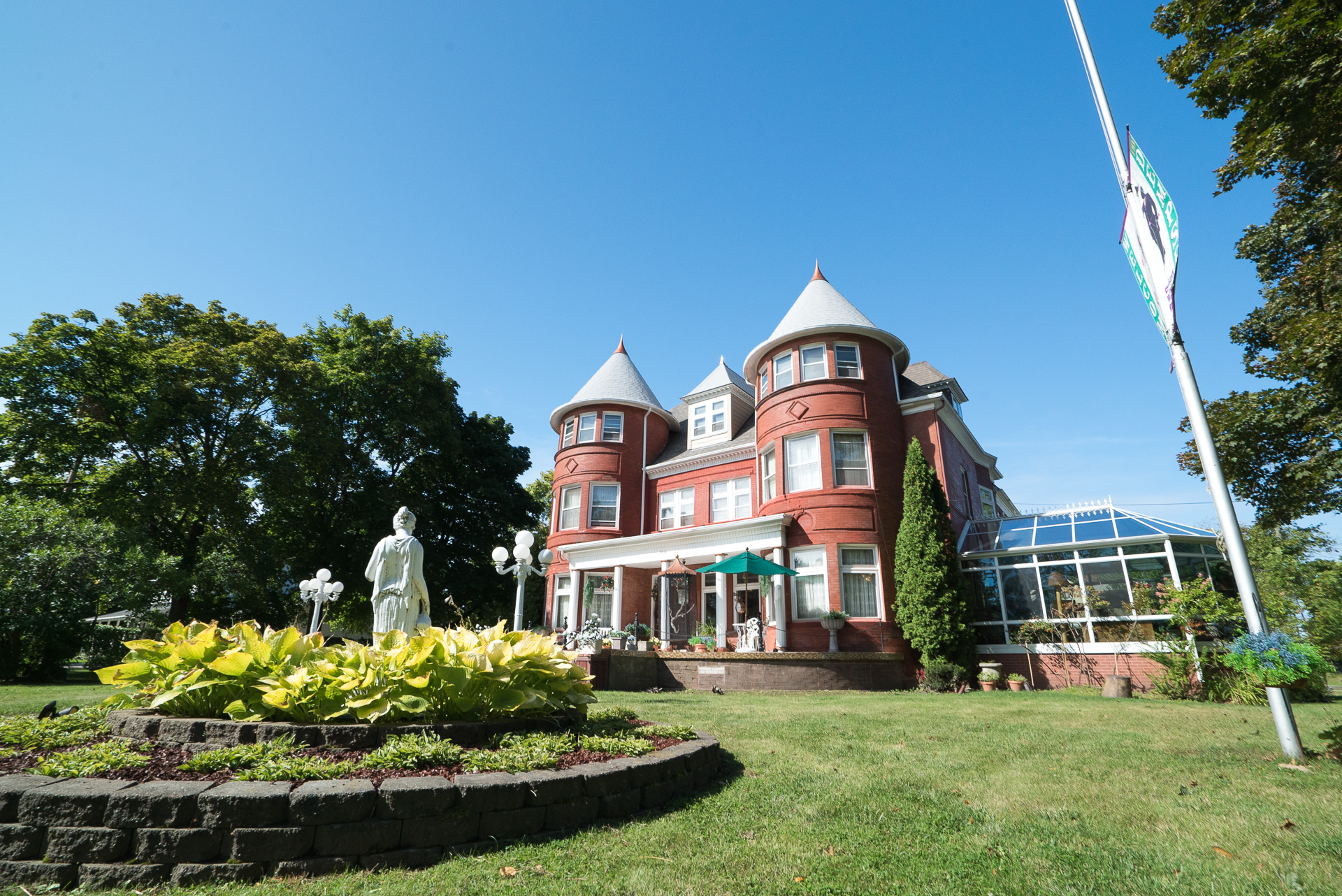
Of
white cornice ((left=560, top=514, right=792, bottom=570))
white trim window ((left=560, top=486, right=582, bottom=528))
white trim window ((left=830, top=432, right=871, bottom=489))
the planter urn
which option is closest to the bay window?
white trim window ((left=830, top=432, right=871, bottom=489))

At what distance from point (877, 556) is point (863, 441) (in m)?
3.32

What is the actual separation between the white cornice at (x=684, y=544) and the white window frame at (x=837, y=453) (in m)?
1.78

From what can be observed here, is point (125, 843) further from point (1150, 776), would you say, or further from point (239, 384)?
point (239, 384)

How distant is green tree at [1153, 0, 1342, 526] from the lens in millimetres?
7000

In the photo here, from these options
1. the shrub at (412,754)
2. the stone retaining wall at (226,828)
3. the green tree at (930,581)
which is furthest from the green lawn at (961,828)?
the green tree at (930,581)

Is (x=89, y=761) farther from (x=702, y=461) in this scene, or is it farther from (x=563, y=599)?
(x=563, y=599)

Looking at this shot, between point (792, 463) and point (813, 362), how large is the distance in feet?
10.3

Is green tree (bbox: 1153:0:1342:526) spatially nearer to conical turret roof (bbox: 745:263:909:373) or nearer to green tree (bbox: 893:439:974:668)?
green tree (bbox: 893:439:974:668)

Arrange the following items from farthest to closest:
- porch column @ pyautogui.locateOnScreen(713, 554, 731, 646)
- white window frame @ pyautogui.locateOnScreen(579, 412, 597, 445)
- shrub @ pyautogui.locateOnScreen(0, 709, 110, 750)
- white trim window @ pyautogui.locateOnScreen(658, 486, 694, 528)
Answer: white window frame @ pyautogui.locateOnScreen(579, 412, 597, 445)
white trim window @ pyautogui.locateOnScreen(658, 486, 694, 528)
porch column @ pyautogui.locateOnScreen(713, 554, 731, 646)
shrub @ pyautogui.locateOnScreen(0, 709, 110, 750)

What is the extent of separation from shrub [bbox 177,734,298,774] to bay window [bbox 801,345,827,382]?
1646 centimetres

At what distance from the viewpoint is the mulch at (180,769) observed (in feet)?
11.8

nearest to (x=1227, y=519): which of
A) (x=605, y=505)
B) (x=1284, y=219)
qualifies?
(x=1284, y=219)

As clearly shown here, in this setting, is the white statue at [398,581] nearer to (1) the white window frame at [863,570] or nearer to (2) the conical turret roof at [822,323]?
(1) the white window frame at [863,570]

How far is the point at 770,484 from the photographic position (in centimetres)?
1927
